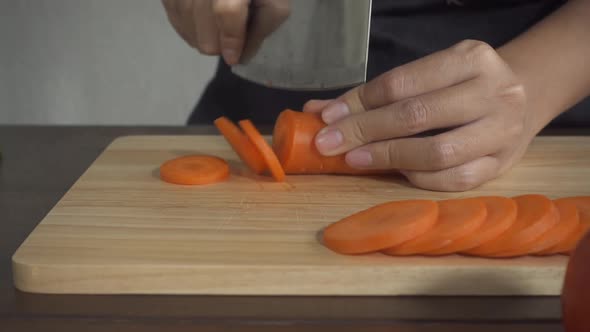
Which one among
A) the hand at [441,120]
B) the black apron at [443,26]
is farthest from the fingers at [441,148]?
the black apron at [443,26]

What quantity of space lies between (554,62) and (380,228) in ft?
2.00

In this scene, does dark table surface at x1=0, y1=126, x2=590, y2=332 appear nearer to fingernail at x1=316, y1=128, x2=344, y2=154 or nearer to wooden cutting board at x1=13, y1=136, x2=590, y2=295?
wooden cutting board at x1=13, y1=136, x2=590, y2=295

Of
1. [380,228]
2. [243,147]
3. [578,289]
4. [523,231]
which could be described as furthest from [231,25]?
[578,289]

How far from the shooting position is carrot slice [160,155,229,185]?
4.14 feet

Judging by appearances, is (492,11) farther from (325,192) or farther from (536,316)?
(536,316)

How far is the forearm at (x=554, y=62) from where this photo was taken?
1.34 metres

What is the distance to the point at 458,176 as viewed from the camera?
1.22 meters

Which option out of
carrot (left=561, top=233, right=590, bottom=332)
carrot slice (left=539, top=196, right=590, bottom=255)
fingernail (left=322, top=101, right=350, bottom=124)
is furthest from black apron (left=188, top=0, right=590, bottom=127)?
carrot (left=561, top=233, right=590, bottom=332)

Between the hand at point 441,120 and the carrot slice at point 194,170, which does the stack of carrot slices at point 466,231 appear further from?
the carrot slice at point 194,170

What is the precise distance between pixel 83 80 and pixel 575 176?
215 cm

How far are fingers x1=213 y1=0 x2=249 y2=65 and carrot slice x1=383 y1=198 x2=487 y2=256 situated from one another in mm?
488

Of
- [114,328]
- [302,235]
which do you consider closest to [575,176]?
[302,235]

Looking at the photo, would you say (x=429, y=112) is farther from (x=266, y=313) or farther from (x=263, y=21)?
(x=266, y=313)

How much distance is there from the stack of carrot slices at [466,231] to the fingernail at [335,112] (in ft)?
1.00
